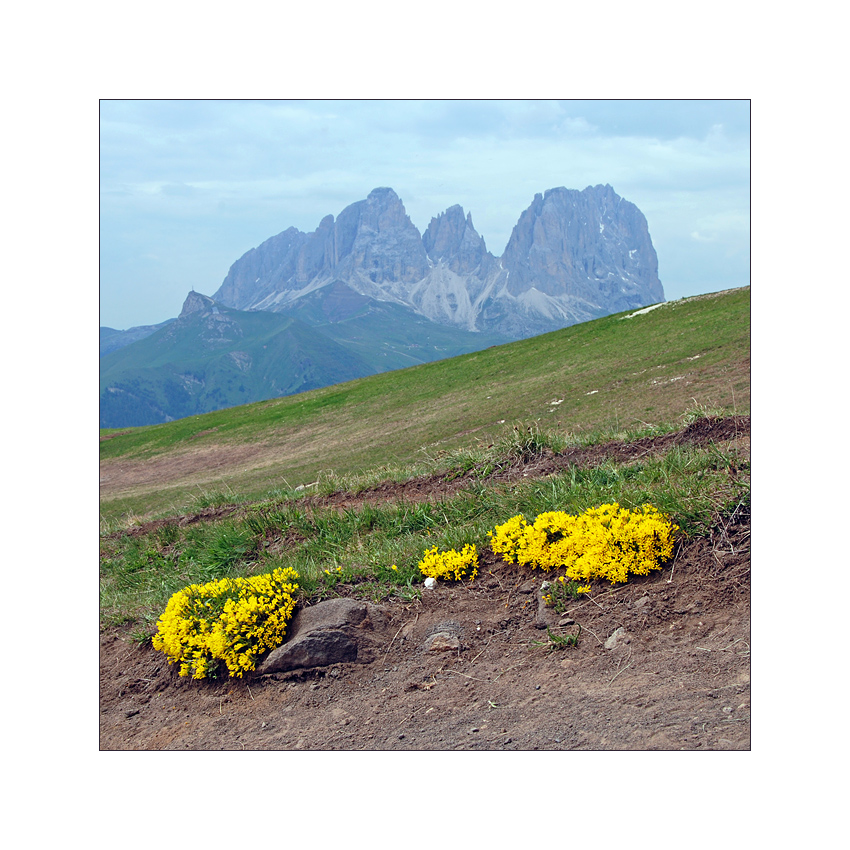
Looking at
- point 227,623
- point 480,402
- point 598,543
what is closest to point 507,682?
point 598,543

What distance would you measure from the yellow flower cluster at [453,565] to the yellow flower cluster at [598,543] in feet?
0.91

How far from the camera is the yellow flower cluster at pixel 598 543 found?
4637 millimetres

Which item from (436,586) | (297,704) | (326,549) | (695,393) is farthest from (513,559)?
(695,393)

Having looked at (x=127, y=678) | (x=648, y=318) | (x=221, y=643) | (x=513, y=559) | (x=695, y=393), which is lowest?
(x=127, y=678)

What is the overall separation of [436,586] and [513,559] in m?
0.63

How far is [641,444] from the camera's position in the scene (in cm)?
798

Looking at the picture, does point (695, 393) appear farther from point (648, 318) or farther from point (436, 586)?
point (648, 318)

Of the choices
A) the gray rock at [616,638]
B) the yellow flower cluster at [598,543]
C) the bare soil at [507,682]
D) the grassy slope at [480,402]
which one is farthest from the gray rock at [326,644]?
the grassy slope at [480,402]

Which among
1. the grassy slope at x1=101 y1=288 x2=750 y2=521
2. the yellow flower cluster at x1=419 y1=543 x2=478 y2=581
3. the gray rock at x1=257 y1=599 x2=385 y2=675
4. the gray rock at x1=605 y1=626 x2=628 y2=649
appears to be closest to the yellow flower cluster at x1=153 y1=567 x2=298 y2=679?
the gray rock at x1=257 y1=599 x2=385 y2=675

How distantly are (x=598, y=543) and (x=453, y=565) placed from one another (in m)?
1.14

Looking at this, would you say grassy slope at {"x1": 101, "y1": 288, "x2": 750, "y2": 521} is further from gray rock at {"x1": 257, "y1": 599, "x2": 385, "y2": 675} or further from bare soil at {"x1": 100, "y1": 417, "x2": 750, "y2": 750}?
gray rock at {"x1": 257, "y1": 599, "x2": 385, "y2": 675}

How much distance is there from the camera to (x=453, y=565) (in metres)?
5.15

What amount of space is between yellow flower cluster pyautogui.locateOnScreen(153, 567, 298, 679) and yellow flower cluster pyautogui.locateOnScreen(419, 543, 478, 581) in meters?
1.05

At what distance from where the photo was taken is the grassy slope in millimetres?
15297
